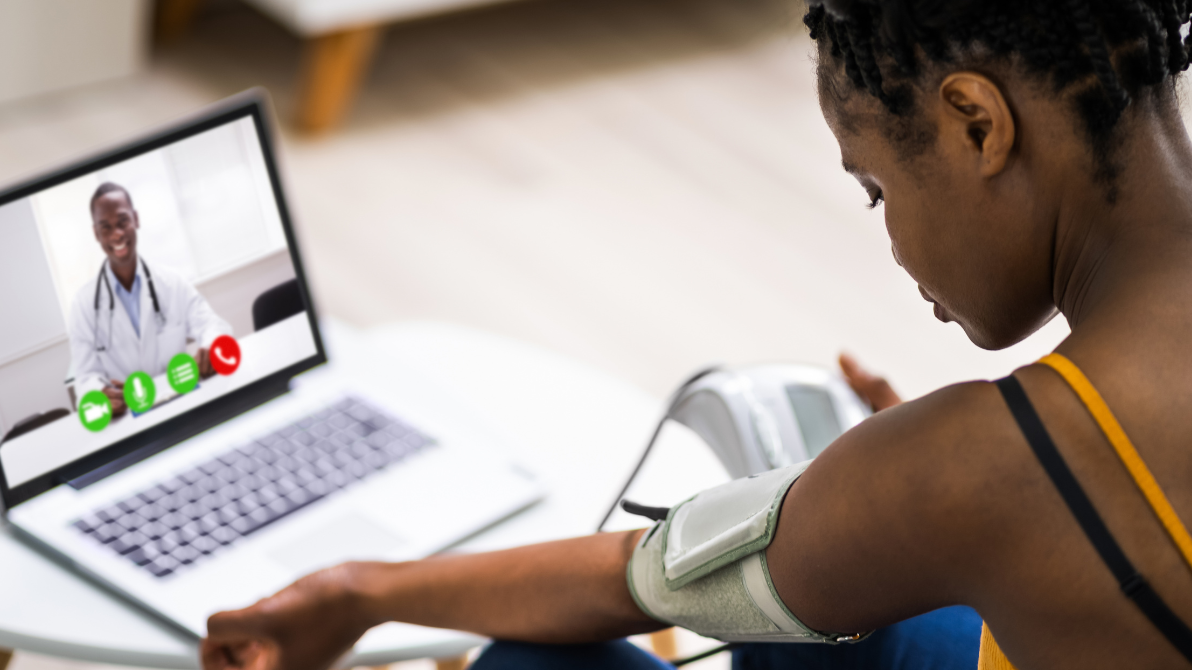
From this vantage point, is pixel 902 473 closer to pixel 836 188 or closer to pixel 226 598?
pixel 226 598

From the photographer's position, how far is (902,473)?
64cm

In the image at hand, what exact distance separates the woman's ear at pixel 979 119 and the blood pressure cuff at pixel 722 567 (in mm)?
199

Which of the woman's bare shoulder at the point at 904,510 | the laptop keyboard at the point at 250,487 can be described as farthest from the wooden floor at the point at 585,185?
the woman's bare shoulder at the point at 904,510

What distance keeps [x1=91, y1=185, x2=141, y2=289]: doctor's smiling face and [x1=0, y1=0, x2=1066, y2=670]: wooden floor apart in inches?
50.7

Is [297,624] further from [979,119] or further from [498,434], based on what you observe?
[979,119]

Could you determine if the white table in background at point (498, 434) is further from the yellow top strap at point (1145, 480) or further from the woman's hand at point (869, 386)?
the yellow top strap at point (1145, 480)

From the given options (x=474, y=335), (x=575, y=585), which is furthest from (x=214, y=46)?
(x=575, y=585)

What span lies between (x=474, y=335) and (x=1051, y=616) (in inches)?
29.4

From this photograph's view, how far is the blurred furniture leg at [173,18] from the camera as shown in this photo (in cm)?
307

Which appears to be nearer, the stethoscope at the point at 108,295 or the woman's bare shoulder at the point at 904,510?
the woman's bare shoulder at the point at 904,510

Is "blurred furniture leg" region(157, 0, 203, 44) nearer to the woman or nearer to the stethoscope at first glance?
the stethoscope

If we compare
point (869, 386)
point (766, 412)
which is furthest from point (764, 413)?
point (869, 386)

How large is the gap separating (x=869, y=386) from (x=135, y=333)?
0.63 metres

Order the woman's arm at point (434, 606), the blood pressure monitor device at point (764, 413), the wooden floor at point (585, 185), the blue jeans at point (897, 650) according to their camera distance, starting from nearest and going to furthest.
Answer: the woman's arm at point (434, 606)
the blue jeans at point (897, 650)
the blood pressure monitor device at point (764, 413)
the wooden floor at point (585, 185)
